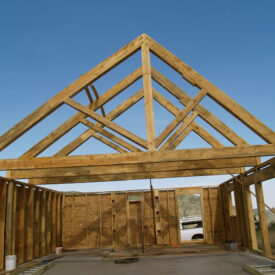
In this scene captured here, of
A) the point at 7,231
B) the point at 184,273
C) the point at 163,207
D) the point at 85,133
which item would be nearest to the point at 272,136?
the point at 184,273

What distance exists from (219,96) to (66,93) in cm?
392

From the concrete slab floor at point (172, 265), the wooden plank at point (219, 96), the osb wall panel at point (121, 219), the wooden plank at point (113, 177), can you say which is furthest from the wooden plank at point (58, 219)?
the wooden plank at point (219, 96)

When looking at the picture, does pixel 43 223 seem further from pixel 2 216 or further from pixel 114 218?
pixel 114 218

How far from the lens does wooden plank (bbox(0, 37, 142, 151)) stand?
7621 millimetres

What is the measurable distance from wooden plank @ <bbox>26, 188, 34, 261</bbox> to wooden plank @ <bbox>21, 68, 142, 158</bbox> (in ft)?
14.8

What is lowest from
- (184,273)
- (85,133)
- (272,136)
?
(184,273)

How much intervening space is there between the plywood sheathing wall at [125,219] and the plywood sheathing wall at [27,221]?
41.5 inches

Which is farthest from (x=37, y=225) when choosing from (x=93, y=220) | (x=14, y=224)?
(x=93, y=220)

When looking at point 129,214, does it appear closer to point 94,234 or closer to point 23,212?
point 94,234

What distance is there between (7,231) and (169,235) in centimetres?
932

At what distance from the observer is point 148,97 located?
306 inches

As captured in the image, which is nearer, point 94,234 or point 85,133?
point 85,133

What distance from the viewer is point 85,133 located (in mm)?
11828

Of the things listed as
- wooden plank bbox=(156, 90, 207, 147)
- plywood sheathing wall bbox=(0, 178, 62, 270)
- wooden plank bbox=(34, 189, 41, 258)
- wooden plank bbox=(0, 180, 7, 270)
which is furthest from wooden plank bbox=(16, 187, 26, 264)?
wooden plank bbox=(156, 90, 207, 147)
